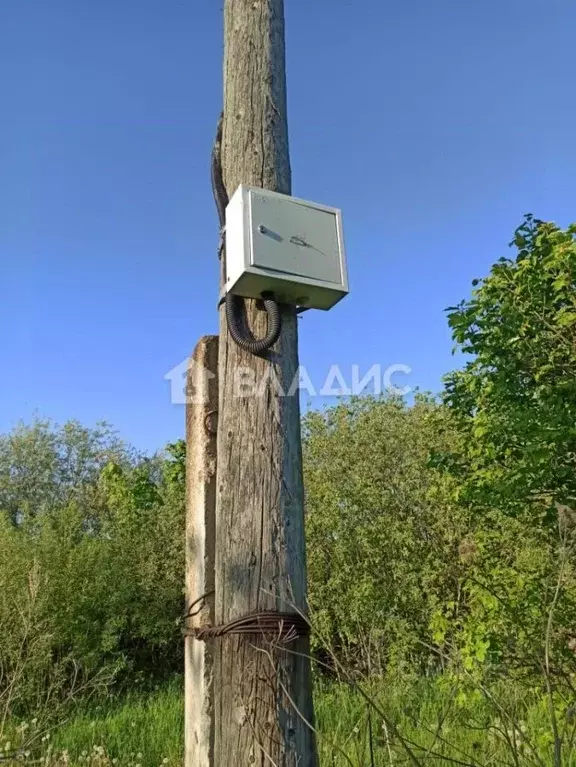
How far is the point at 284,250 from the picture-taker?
1968 mm

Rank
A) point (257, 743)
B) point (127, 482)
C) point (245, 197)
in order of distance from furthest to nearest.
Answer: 1. point (127, 482)
2. point (245, 197)
3. point (257, 743)

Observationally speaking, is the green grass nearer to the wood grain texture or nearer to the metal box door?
the wood grain texture

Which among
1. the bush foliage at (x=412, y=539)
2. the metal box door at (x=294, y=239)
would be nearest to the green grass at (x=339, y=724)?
the bush foliage at (x=412, y=539)

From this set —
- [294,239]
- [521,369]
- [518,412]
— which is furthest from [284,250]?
[521,369]

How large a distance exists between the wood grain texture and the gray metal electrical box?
0.55 metres

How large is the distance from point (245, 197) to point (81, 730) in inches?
198

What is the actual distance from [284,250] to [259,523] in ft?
2.72

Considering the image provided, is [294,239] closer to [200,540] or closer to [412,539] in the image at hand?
[200,540]

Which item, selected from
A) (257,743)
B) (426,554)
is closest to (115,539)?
(426,554)

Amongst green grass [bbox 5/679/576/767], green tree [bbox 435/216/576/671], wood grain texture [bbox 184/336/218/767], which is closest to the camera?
wood grain texture [bbox 184/336/218/767]

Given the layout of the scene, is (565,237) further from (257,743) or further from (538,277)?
(257,743)

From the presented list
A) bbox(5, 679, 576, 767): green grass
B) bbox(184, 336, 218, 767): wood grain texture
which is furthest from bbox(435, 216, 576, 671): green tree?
bbox(184, 336, 218, 767): wood grain texture

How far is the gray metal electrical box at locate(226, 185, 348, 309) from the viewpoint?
1.92 meters

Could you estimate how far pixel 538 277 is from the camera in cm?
470
